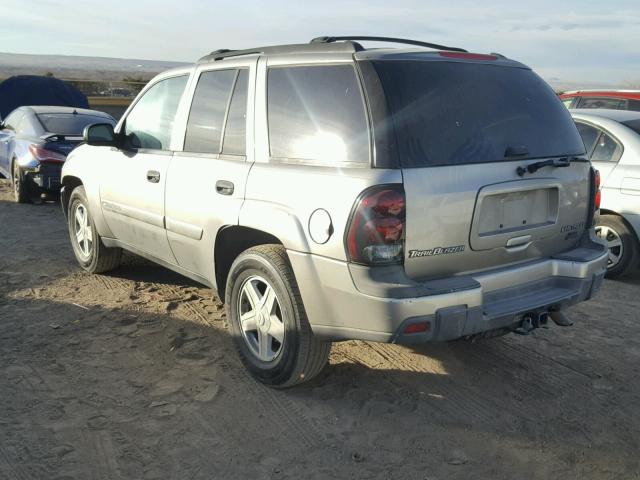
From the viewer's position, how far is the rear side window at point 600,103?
10.2 metres

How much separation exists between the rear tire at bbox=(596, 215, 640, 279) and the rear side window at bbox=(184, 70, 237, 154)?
3984 millimetres

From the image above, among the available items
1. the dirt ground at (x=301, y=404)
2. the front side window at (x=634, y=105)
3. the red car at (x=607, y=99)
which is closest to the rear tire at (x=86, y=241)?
the dirt ground at (x=301, y=404)

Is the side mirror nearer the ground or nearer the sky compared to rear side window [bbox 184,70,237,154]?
nearer the ground

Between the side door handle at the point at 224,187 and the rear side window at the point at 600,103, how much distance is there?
8386mm

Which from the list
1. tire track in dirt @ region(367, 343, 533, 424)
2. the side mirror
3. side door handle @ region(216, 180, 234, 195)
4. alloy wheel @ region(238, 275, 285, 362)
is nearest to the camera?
tire track in dirt @ region(367, 343, 533, 424)

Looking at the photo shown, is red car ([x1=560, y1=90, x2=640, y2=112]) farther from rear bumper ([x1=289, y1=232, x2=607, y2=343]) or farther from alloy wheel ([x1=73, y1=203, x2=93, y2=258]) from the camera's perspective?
alloy wheel ([x1=73, y1=203, x2=93, y2=258])

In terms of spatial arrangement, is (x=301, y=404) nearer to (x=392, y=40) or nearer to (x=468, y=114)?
(x=468, y=114)

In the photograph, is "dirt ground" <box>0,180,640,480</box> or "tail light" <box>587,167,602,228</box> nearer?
"dirt ground" <box>0,180,640,480</box>

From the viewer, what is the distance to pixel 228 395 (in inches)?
146

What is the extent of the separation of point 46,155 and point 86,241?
3720mm

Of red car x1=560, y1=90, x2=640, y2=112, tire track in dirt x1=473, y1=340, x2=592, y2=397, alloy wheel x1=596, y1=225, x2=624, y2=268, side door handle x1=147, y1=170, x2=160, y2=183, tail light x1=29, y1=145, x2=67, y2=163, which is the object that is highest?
red car x1=560, y1=90, x2=640, y2=112

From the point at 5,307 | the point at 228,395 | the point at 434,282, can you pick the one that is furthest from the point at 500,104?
the point at 5,307

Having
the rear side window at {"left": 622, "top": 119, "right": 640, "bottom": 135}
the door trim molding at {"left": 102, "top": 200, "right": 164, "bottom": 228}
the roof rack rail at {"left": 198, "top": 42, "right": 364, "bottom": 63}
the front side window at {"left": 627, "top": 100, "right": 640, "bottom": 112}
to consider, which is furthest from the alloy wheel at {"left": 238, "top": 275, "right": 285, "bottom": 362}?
the front side window at {"left": 627, "top": 100, "right": 640, "bottom": 112}

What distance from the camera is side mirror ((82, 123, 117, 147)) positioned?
16.6 ft
